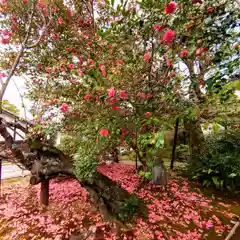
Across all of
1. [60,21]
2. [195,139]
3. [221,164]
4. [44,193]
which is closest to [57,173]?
[44,193]

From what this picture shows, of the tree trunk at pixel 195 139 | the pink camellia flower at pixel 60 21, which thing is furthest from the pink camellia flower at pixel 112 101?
the tree trunk at pixel 195 139

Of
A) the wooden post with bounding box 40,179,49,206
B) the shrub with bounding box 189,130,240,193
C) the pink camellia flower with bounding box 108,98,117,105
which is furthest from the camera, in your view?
the shrub with bounding box 189,130,240,193

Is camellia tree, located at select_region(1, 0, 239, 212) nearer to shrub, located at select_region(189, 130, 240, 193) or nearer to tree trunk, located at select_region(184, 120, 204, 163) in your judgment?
shrub, located at select_region(189, 130, 240, 193)

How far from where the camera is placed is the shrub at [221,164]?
3.58 metres

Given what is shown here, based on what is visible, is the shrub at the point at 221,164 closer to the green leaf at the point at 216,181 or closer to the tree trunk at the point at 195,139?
the green leaf at the point at 216,181

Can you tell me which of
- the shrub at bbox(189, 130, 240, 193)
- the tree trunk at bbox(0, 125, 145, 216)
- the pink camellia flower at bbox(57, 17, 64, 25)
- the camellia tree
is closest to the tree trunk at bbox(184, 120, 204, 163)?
the shrub at bbox(189, 130, 240, 193)

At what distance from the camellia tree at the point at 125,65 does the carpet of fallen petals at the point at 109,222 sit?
93cm

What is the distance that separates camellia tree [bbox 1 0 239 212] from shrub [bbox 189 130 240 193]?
1807 millimetres

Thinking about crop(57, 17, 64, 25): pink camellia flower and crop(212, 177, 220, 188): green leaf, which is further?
crop(212, 177, 220, 188): green leaf

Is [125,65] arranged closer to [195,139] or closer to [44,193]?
[44,193]

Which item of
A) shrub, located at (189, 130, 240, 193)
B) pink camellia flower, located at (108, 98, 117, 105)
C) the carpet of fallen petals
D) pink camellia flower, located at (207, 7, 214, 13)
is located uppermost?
pink camellia flower, located at (207, 7, 214, 13)

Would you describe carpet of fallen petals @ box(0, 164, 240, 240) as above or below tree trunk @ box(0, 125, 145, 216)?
below

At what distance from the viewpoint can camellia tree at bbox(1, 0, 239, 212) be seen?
1751mm

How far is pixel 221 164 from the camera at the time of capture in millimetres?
3695
